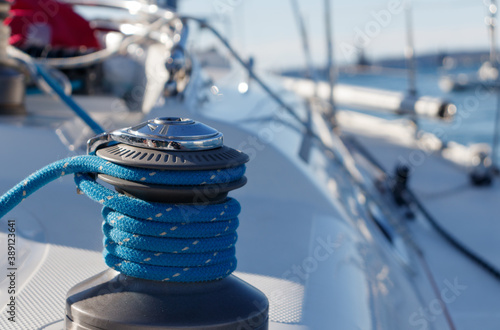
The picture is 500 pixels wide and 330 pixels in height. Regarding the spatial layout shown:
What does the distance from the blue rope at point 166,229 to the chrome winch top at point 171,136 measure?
0.12ft

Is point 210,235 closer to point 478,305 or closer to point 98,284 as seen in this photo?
point 98,284

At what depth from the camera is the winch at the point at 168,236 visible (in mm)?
772

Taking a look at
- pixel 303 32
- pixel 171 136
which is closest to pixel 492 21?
pixel 303 32

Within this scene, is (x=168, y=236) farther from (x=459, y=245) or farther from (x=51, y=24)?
(x=51, y=24)

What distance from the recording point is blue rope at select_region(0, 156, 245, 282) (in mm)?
783

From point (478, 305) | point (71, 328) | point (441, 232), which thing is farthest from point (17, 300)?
point (441, 232)

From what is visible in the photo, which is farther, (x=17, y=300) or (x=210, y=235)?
(x=17, y=300)

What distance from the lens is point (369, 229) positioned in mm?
1926

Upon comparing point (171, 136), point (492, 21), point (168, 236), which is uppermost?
point (492, 21)

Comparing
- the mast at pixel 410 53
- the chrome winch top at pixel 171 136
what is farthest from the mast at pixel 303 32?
the chrome winch top at pixel 171 136

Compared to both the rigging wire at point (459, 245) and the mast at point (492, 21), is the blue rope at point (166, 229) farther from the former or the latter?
the mast at point (492, 21)

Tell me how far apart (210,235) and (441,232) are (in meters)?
2.14

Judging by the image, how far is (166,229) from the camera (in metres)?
0.79

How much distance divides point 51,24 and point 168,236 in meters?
2.81
